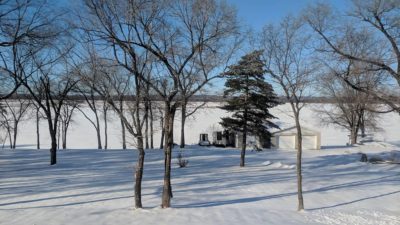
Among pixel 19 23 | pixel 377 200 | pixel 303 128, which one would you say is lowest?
pixel 377 200

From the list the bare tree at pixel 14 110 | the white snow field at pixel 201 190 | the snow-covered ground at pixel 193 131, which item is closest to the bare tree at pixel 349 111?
the snow-covered ground at pixel 193 131

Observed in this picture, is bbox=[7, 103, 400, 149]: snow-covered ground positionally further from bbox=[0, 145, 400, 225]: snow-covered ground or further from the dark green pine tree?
bbox=[0, 145, 400, 225]: snow-covered ground

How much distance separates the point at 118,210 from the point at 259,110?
60.1 ft

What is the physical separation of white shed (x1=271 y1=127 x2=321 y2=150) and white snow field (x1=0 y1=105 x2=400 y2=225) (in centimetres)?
1258

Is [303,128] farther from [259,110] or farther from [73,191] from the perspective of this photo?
[73,191]

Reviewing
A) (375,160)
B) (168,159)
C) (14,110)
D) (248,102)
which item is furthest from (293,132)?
(168,159)

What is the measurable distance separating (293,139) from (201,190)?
105ft

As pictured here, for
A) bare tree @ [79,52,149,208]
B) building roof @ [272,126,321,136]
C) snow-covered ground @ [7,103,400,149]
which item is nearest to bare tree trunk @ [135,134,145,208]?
bare tree @ [79,52,149,208]

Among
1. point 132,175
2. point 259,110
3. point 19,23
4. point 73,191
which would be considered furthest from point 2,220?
point 259,110

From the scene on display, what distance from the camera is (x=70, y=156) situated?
31594mm

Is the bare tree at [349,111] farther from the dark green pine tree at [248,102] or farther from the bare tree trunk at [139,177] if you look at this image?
the bare tree trunk at [139,177]

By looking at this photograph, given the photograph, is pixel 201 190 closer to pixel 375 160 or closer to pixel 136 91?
pixel 136 91

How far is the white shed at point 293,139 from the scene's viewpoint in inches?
1838

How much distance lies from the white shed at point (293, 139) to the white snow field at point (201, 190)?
41.3ft
